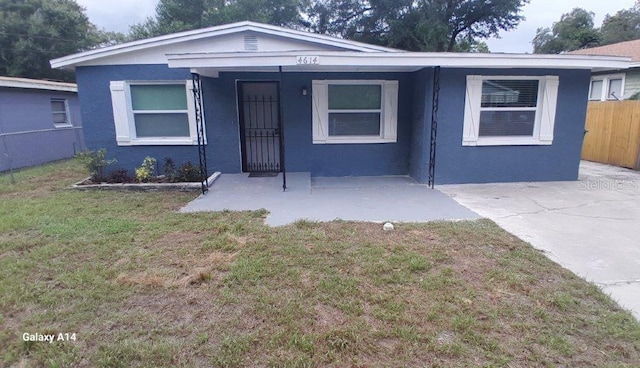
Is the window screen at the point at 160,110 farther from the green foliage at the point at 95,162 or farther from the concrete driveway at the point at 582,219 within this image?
the concrete driveway at the point at 582,219

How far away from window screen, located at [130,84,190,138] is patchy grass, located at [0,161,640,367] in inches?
138

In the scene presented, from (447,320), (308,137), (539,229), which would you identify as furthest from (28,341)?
(308,137)

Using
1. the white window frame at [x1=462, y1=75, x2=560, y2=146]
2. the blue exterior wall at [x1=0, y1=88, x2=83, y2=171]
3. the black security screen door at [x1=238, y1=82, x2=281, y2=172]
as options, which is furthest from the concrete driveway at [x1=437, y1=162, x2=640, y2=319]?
the blue exterior wall at [x1=0, y1=88, x2=83, y2=171]

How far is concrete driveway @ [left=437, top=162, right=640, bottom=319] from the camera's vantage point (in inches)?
139

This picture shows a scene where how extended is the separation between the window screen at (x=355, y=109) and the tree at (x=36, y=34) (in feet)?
63.5

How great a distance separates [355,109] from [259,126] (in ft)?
7.16

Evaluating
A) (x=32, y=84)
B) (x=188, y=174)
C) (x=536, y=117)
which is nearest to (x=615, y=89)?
(x=536, y=117)

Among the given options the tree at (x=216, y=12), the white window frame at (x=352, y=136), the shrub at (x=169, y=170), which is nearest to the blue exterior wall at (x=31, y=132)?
the shrub at (x=169, y=170)

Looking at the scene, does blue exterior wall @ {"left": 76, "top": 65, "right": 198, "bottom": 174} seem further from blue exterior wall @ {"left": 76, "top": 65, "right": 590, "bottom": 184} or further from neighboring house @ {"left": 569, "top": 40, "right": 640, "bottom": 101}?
neighboring house @ {"left": 569, "top": 40, "right": 640, "bottom": 101}

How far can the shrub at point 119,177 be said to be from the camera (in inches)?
295

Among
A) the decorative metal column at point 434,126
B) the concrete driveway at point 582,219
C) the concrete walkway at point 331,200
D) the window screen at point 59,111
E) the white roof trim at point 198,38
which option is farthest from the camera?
the window screen at point 59,111

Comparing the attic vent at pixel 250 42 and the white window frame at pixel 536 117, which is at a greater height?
the attic vent at pixel 250 42

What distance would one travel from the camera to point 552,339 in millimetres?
2527

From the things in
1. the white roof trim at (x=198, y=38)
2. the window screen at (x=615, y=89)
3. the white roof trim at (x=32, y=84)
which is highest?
the white roof trim at (x=198, y=38)
